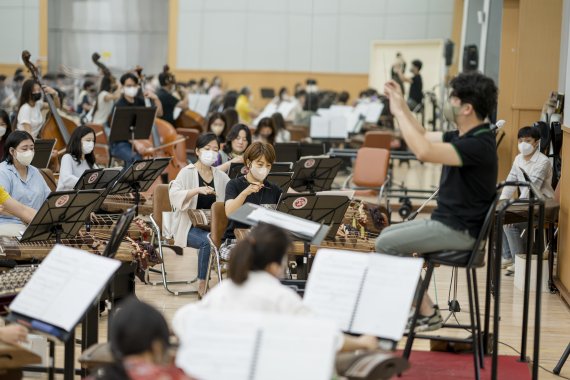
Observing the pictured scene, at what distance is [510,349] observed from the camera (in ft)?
21.5

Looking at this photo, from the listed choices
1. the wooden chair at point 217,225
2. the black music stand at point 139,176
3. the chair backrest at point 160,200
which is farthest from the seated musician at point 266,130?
the wooden chair at point 217,225

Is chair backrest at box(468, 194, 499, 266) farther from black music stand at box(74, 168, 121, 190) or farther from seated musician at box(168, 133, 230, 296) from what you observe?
black music stand at box(74, 168, 121, 190)

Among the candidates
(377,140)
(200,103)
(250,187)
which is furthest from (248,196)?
(200,103)

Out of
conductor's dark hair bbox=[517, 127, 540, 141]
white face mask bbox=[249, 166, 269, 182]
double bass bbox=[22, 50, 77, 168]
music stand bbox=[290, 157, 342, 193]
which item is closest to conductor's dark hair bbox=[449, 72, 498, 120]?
white face mask bbox=[249, 166, 269, 182]

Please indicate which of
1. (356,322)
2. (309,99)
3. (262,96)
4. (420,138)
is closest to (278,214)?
(420,138)

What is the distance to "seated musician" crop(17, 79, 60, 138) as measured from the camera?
11.2m

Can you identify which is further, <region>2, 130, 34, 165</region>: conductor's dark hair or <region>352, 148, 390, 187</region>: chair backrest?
<region>352, 148, 390, 187</region>: chair backrest

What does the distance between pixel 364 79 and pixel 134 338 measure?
2421 centimetres

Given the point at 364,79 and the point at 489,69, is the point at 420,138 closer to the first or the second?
the point at 489,69

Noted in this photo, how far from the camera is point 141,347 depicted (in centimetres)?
318

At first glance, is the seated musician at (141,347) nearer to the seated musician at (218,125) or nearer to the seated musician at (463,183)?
the seated musician at (463,183)

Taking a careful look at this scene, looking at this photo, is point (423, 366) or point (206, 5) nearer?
point (423, 366)

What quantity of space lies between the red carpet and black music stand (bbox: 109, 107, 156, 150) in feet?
20.0

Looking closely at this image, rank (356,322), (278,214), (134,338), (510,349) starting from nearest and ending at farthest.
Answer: (134,338) < (356,322) < (278,214) < (510,349)
